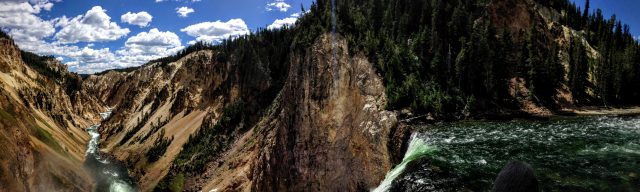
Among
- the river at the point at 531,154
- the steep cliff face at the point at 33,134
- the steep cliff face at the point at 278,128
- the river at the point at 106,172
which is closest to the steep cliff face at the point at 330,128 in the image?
the steep cliff face at the point at 278,128

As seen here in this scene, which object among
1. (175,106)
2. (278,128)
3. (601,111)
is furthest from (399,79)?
(175,106)

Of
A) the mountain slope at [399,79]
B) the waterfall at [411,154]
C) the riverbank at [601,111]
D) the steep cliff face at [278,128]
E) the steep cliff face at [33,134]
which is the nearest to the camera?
the waterfall at [411,154]

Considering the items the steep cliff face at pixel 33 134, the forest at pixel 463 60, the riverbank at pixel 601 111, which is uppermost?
the forest at pixel 463 60

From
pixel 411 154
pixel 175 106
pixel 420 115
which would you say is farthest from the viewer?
pixel 175 106

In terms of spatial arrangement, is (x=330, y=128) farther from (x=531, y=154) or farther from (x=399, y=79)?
(x=531, y=154)

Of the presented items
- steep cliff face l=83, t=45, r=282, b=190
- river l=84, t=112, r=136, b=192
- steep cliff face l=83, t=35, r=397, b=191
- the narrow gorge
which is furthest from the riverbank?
river l=84, t=112, r=136, b=192

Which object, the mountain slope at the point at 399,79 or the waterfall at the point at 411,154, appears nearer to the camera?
the waterfall at the point at 411,154

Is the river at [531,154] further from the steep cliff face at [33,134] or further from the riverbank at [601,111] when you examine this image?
the steep cliff face at [33,134]

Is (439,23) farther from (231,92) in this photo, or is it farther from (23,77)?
(23,77)
